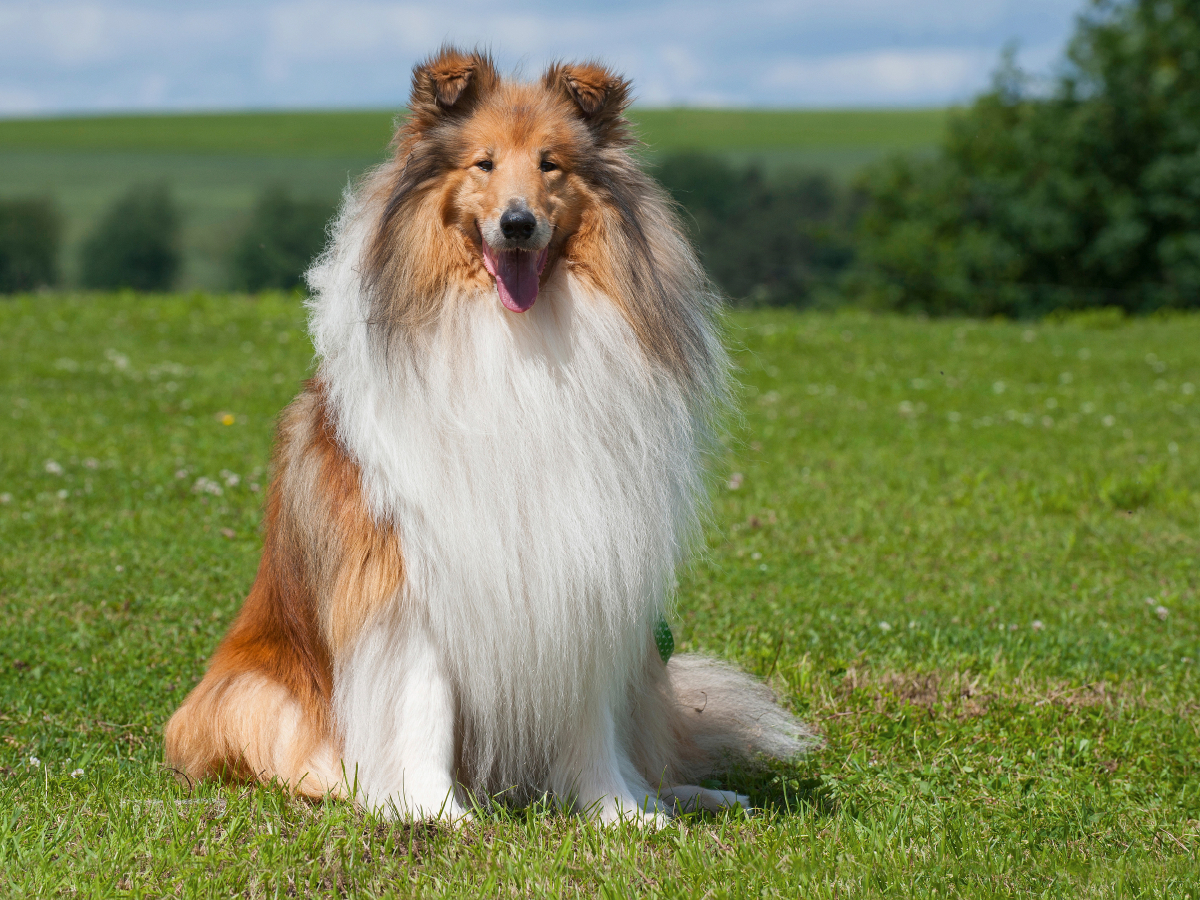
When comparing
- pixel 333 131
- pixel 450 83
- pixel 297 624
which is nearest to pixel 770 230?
pixel 333 131

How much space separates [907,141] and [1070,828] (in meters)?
61.5

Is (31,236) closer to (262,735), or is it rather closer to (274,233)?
(274,233)

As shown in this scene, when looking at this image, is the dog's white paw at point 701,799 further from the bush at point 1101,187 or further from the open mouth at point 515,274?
the bush at point 1101,187

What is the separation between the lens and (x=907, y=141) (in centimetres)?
6062

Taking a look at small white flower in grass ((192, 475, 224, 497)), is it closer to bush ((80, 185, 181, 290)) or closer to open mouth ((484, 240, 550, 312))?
open mouth ((484, 240, 550, 312))

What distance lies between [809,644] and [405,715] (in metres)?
2.30

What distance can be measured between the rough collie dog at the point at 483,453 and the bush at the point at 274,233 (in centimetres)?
1975

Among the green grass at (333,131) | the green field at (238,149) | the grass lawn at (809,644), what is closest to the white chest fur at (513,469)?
the grass lawn at (809,644)

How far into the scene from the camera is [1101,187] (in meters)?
26.1

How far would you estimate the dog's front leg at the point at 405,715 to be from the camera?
3.22 m

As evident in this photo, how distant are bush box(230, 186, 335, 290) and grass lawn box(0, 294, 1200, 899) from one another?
588 inches

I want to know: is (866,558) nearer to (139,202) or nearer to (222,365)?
(222,365)

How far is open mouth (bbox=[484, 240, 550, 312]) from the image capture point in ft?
10.2

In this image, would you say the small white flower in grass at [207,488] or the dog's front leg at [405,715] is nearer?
the dog's front leg at [405,715]
